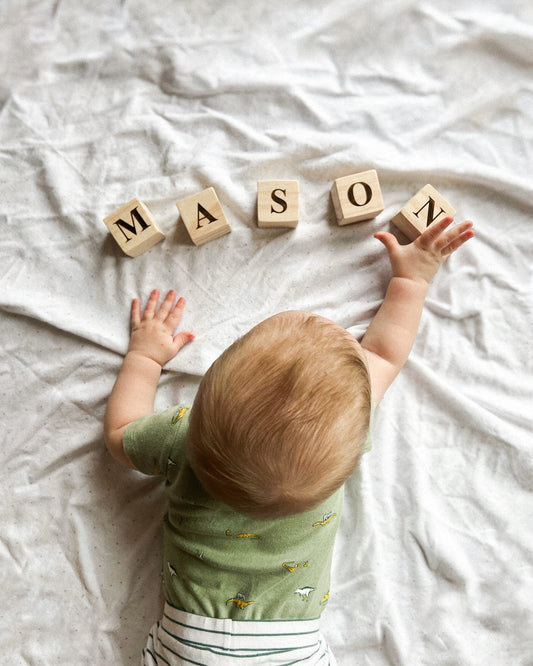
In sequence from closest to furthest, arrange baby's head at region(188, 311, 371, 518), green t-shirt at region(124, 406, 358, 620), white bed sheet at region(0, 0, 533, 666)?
baby's head at region(188, 311, 371, 518)
green t-shirt at region(124, 406, 358, 620)
white bed sheet at region(0, 0, 533, 666)

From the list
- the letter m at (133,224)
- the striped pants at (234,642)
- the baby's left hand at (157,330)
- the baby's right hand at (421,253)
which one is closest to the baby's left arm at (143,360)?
the baby's left hand at (157,330)

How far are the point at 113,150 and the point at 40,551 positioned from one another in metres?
0.69

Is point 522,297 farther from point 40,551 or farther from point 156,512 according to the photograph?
point 40,551

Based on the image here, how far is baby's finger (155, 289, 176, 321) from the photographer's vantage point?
91cm

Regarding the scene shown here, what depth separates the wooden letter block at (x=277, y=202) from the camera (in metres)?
0.91

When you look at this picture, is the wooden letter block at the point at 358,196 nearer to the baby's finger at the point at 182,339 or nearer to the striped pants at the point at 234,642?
the baby's finger at the point at 182,339

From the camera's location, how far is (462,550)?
0.87 meters

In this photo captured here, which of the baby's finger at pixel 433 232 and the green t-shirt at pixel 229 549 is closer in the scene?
the green t-shirt at pixel 229 549

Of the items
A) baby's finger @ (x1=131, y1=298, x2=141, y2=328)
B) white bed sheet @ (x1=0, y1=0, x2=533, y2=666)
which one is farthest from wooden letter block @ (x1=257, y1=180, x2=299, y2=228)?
baby's finger @ (x1=131, y1=298, x2=141, y2=328)

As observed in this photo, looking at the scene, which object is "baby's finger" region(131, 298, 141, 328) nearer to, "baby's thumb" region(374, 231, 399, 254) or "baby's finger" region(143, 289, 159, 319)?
"baby's finger" region(143, 289, 159, 319)

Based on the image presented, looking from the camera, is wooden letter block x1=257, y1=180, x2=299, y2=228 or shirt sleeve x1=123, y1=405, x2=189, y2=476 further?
wooden letter block x1=257, y1=180, x2=299, y2=228

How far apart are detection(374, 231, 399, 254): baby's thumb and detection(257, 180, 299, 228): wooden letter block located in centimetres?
14

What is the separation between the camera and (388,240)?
2.95ft

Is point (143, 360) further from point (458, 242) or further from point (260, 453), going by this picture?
point (458, 242)
